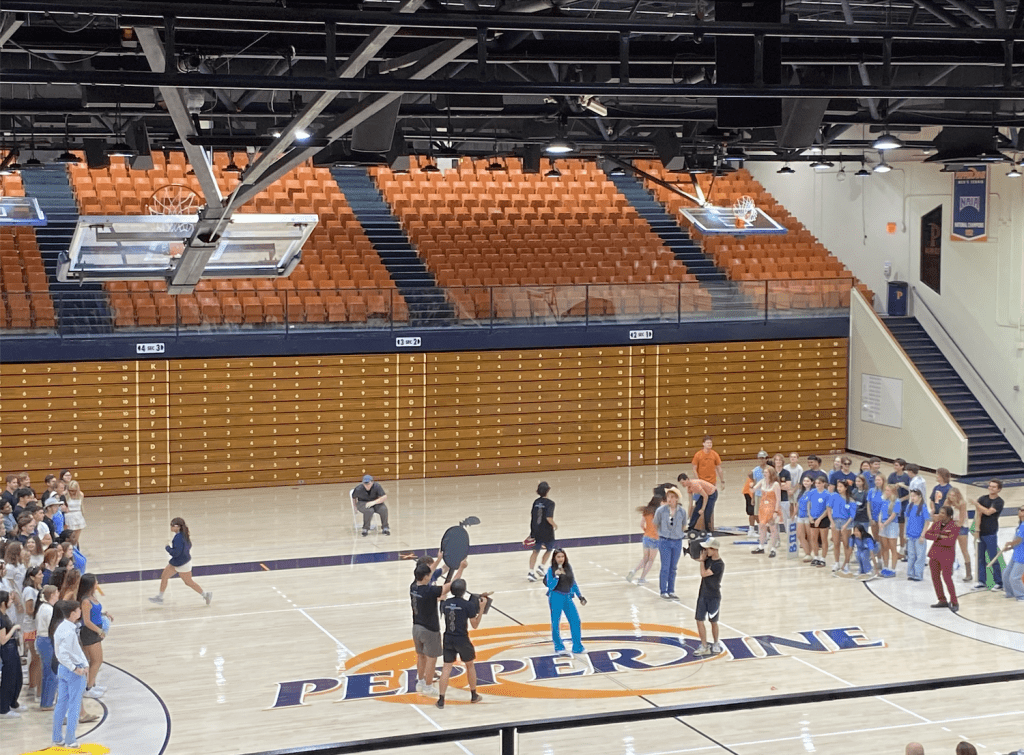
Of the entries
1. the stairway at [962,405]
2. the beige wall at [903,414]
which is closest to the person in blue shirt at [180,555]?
the beige wall at [903,414]

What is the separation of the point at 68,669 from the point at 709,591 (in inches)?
248

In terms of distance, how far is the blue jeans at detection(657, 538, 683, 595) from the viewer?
15.4 m

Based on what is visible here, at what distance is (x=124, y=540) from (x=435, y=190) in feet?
44.9

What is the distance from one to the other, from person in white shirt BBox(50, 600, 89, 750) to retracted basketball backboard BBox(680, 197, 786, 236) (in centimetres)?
2000

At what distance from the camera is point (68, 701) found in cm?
1052

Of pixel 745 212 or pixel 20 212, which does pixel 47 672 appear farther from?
pixel 745 212

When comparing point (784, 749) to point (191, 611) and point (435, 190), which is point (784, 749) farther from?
point (435, 190)

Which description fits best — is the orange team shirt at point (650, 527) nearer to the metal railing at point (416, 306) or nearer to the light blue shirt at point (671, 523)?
the light blue shirt at point (671, 523)

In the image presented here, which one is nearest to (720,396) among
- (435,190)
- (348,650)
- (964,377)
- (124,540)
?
(964,377)

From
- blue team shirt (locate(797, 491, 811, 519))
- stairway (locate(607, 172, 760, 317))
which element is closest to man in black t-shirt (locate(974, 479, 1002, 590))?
blue team shirt (locate(797, 491, 811, 519))

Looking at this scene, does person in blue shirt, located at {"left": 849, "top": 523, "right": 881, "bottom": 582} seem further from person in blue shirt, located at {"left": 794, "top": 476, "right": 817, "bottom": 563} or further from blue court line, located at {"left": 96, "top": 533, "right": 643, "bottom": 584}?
blue court line, located at {"left": 96, "top": 533, "right": 643, "bottom": 584}

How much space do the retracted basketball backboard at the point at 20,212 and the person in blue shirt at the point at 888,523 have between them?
1617 centimetres

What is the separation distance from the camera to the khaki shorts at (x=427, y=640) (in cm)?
1191

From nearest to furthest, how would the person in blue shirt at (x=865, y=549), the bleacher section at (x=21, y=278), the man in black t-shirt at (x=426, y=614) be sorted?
1. the man in black t-shirt at (x=426, y=614)
2. the person in blue shirt at (x=865, y=549)
3. the bleacher section at (x=21, y=278)
